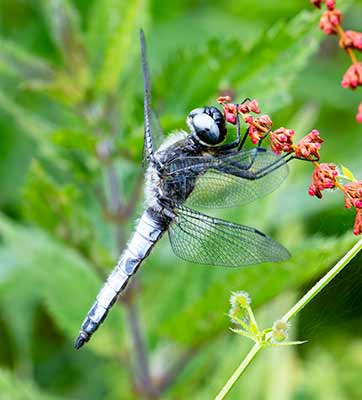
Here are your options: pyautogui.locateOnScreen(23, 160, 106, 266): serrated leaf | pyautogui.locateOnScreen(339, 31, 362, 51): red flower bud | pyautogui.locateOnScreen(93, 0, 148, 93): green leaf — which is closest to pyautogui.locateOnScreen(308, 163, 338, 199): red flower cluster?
pyautogui.locateOnScreen(339, 31, 362, 51): red flower bud

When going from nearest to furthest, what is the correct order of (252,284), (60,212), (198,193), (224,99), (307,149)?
1. (307,149)
2. (224,99)
3. (198,193)
4. (252,284)
5. (60,212)

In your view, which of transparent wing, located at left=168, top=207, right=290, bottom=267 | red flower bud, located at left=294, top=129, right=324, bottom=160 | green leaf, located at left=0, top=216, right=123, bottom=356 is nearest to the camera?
red flower bud, located at left=294, top=129, right=324, bottom=160

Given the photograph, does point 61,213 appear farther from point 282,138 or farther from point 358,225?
point 358,225

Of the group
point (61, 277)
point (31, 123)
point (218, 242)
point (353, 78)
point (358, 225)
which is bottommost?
point (61, 277)

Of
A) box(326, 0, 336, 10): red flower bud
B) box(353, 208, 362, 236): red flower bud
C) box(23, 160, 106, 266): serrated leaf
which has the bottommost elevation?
box(23, 160, 106, 266): serrated leaf

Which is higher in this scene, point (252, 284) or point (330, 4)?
point (330, 4)

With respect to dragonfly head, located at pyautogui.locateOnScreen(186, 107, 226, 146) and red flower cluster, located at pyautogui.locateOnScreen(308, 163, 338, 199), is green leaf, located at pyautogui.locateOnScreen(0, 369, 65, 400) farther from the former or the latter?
red flower cluster, located at pyautogui.locateOnScreen(308, 163, 338, 199)

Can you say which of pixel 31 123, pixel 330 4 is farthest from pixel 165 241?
pixel 330 4

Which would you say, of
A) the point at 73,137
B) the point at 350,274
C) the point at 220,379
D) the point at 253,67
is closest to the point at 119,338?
the point at 220,379
